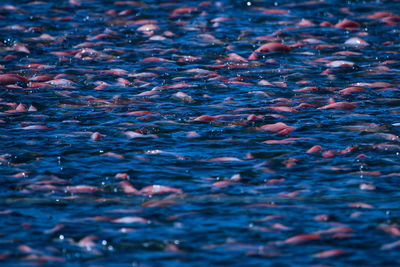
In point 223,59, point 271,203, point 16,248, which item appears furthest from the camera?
point 223,59

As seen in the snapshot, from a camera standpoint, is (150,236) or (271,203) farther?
(271,203)

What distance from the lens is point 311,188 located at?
5352mm

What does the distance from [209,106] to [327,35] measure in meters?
3.37

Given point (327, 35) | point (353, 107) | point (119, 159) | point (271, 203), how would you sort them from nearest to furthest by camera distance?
point (271, 203) → point (119, 159) → point (353, 107) → point (327, 35)

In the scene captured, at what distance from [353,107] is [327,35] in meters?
3.09

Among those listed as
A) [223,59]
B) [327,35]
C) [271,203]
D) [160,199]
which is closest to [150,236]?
[160,199]

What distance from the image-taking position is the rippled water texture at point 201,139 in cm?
452

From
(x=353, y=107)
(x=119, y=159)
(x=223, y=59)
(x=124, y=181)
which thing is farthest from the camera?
(x=223, y=59)

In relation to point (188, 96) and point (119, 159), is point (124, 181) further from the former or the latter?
point (188, 96)

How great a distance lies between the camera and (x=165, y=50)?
9.52 metres

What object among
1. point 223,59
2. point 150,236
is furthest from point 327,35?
point 150,236

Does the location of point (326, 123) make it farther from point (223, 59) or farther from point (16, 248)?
point (16, 248)

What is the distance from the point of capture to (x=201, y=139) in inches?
253

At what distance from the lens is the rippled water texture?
4.52 m
